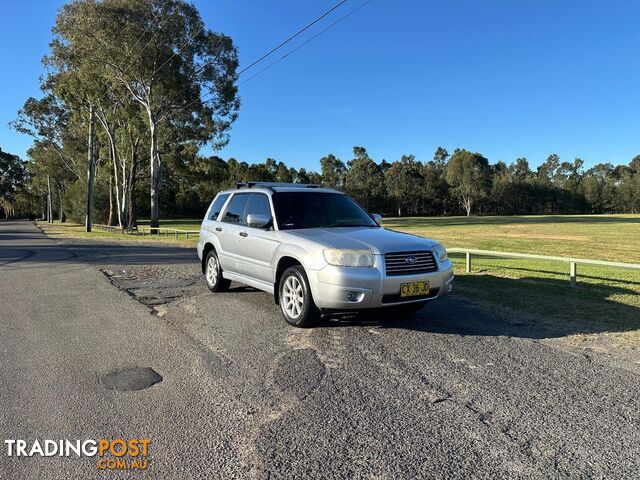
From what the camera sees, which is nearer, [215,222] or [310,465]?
[310,465]

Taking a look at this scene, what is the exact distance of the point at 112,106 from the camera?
3775cm

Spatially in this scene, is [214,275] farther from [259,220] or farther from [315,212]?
[315,212]

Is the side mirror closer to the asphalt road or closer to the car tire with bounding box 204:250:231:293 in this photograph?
the asphalt road

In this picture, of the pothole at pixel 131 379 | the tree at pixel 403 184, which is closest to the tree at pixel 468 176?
the tree at pixel 403 184

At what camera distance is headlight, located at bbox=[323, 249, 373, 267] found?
5488mm

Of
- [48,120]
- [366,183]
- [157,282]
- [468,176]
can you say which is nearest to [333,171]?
[366,183]

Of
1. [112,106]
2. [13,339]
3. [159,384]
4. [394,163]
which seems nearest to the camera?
[159,384]

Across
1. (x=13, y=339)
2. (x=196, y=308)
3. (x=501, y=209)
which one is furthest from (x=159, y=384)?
(x=501, y=209)

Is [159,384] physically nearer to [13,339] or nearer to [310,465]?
[310,465]

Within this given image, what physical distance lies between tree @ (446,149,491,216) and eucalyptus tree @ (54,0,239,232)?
7096 centimetres

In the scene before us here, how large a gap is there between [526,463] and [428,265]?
10.4ft

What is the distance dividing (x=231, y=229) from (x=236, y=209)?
1.28ft

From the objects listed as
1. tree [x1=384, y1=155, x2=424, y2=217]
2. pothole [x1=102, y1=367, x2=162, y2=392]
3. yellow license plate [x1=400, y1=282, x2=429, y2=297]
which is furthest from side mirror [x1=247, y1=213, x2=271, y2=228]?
tree [x1=384, y1=155, x2=424, y2=217]

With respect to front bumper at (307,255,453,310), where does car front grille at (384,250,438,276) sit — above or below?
above
